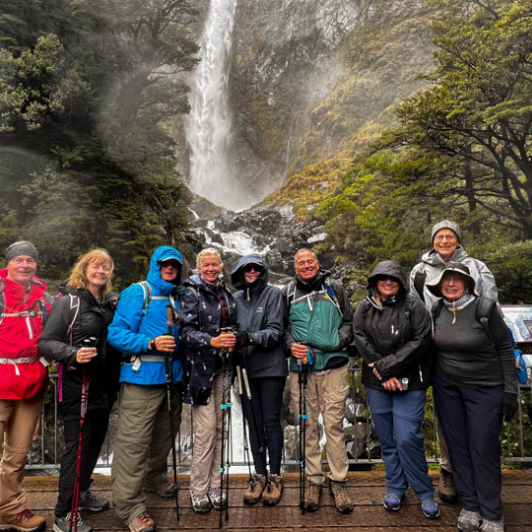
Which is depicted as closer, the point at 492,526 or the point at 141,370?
the point at 492,526

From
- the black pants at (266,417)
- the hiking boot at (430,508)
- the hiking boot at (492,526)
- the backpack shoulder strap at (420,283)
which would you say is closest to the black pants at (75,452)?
the black pants at (266,417)

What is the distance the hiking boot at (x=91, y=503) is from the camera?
11.5ft

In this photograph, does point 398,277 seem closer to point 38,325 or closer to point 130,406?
point 130,406

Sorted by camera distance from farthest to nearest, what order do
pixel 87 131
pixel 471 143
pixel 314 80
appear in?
1. pixel 314 80
2. pixel 87 131
3. pixel 471 143

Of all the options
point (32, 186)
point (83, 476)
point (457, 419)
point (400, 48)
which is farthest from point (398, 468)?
point (400, 48)

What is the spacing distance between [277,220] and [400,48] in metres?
25.1

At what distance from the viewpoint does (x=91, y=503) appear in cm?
353

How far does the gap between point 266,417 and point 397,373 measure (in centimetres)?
127

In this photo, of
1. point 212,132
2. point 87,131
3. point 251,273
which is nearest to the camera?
point 251,273

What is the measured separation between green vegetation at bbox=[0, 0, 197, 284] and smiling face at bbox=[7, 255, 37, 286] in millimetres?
11715

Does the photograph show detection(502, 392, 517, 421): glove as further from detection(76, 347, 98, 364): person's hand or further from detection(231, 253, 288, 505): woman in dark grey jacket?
detection(76, 347, 98, 364): person's hand

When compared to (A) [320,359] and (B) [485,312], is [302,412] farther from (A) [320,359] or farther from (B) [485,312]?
(B) [485,312]

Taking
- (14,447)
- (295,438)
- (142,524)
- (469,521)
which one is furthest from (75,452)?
(295,438)

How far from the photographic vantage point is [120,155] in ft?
52.4
